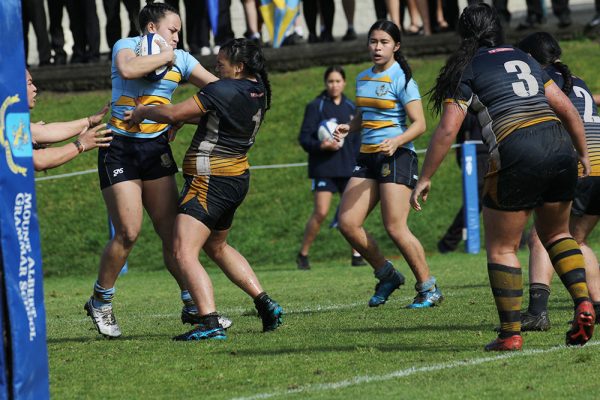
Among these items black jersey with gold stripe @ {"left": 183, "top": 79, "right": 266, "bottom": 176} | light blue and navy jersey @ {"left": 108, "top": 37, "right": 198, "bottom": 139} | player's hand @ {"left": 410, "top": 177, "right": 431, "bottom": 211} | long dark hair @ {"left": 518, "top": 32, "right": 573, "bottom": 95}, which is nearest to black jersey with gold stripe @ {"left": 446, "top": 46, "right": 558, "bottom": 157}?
player's hand @ {"left": 410, "top": 177, "right": 431, "bottom": 211}

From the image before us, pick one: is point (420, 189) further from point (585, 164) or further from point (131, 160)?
point (131, 160)

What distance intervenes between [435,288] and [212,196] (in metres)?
2.57

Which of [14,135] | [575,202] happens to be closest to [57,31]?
[575,202]

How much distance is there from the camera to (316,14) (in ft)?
70.6

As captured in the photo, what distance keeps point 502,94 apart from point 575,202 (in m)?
1.71

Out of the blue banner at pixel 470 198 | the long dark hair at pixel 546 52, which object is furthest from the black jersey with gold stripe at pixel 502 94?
the blue banner at pixel 470 198

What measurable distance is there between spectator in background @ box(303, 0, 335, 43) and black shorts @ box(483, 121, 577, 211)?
14.3 metres

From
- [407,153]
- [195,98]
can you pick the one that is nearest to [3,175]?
[195,98]

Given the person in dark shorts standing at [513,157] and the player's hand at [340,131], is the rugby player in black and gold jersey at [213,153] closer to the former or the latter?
the person in dark shorts standing at [513,157]

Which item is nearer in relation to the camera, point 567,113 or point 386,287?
point 567,113

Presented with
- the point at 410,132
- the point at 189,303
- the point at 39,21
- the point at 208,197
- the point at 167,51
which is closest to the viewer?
the point at 208,197

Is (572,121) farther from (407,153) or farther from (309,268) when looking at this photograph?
(309,268)

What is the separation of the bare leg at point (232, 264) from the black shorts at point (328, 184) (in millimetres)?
6603

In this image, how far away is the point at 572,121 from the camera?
7.34 meters
